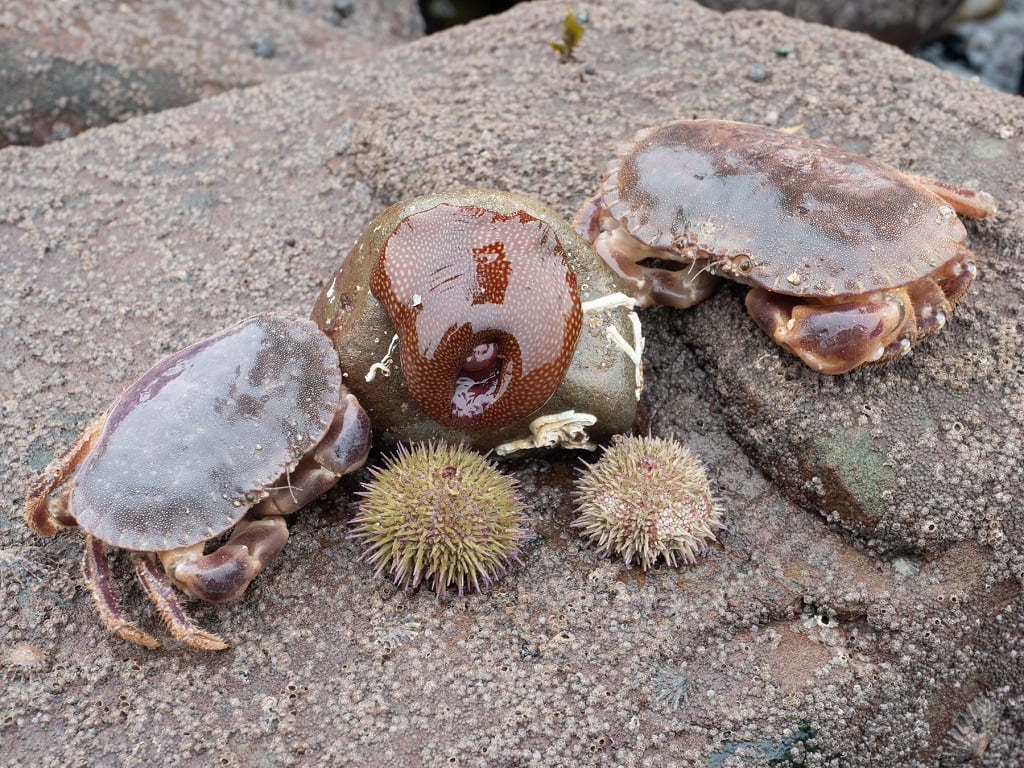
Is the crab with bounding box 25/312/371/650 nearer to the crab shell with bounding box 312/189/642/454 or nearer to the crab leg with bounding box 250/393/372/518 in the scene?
the crab leg with bounding box 250/393/372/518

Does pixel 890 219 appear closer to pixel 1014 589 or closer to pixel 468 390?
pixel 1014 589

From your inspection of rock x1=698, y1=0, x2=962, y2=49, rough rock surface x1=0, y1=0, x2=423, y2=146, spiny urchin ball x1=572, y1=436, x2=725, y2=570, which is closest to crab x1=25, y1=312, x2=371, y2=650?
spiny urchin ball x1=572, y1=436, x2=725, y2=570

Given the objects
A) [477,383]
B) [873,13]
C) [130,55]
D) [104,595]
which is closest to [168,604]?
[104,595]

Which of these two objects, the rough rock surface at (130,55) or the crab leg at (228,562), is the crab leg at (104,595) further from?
the rough rock surface at (130,55)

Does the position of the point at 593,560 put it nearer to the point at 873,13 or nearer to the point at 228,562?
the point at 228,562

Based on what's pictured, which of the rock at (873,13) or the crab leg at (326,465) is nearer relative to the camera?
the crab leg at (326,465)

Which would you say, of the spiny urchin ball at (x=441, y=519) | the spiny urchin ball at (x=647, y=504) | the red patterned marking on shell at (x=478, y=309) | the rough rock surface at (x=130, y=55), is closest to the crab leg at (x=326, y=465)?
the spiny urchin ball at (x=441, y=519)

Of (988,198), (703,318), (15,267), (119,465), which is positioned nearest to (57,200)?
(15,267)
